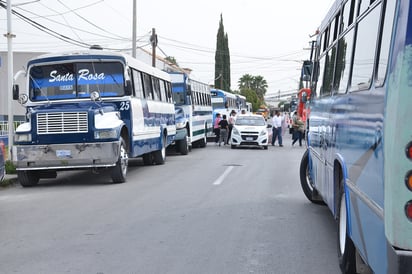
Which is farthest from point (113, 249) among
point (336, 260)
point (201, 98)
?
point (201, 98)

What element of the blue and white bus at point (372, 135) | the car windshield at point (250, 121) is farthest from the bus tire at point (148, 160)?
the blue and white bus at point (372, 135)

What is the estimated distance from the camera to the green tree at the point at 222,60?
8150 centimetres

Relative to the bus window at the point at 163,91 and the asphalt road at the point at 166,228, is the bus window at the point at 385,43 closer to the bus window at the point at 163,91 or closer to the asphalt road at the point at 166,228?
the asphalt road at the point at 166,228

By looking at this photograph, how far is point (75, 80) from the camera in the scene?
534 inches

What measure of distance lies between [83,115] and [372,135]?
9.22 metres

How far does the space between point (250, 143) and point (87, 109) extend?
1412cm

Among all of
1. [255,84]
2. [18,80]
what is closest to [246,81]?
[255,84]

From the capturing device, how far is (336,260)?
628 centimetres

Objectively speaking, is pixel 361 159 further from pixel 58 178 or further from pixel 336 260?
pixel 58 178

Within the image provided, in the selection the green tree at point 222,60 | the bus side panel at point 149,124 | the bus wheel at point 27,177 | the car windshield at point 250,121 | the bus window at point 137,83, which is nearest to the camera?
the bus wheel at point 27,177

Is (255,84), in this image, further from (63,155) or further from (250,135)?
(63,155)

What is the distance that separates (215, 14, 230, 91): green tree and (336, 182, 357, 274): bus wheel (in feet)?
246

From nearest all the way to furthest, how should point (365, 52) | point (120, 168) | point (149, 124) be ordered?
point (365, 52) < point (120, 168) < point (149, 124)

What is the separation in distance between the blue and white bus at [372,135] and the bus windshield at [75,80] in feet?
25.1
